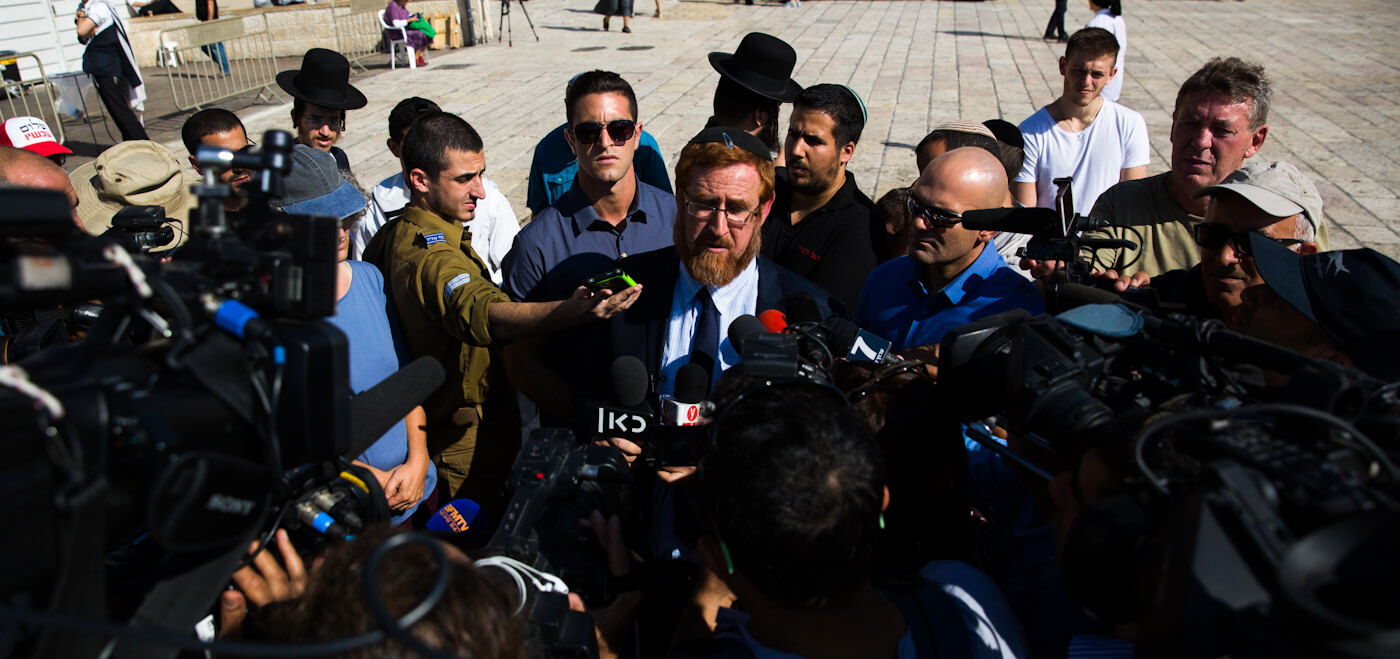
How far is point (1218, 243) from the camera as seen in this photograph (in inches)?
91.9

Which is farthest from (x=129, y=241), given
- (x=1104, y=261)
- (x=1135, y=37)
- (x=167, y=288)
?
(x=1135, y=37)

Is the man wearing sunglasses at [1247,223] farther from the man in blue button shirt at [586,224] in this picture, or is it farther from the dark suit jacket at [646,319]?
the man in blue button shirt at [586,224]

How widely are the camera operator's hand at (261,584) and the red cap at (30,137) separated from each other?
357 centimetres

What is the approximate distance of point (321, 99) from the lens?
465 cm

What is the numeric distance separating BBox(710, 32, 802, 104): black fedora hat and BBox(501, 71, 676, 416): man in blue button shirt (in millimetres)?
851

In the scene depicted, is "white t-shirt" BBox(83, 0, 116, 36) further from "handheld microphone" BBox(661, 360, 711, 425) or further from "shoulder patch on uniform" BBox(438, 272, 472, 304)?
"handheld microphone" BBox(661, 360, 711, 425)

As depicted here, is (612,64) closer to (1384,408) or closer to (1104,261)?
(1104,261)

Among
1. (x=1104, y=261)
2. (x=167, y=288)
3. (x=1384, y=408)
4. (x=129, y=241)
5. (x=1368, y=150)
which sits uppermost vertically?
(x=167, y=288)

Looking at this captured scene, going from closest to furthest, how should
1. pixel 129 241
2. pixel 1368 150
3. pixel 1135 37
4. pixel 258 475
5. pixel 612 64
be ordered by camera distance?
1. pixel 258 475
2. pixel 129 241
3. pixel 1368 150
4. pixel 612 64
5. pixel 1135 37

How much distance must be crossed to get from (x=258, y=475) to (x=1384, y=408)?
1577mm

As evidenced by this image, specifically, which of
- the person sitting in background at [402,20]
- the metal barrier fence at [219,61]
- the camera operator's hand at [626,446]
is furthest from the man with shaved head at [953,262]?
the person sitting in background at [402,20]

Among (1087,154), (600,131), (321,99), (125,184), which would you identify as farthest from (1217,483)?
(321,99)

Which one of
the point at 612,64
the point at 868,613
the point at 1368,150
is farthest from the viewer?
the point at 612,64

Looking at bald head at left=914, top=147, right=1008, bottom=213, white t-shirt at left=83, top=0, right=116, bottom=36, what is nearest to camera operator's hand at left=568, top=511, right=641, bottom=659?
bald head at left=914, top=147, right=1008, bottom=213
